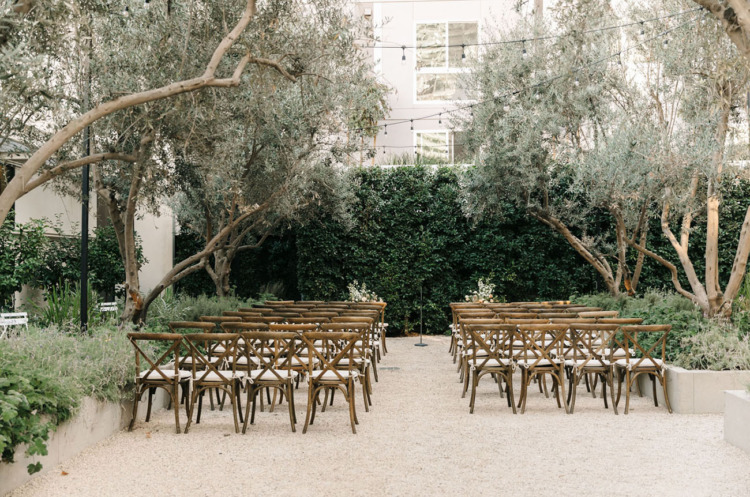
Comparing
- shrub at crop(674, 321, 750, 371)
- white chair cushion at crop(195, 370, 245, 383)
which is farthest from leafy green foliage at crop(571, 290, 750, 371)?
white chair cushion at crop(195, 370, 245, 383)

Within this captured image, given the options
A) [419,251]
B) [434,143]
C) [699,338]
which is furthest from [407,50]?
[699,338]

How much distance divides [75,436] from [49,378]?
2.22ft

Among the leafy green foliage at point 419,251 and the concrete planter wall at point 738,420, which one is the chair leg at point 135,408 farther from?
the leafy green foliage at point 419,251

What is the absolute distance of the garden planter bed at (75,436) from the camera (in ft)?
15.2

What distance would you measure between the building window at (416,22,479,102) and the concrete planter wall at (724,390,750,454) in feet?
51.1

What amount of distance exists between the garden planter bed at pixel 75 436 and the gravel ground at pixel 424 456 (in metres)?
0.09

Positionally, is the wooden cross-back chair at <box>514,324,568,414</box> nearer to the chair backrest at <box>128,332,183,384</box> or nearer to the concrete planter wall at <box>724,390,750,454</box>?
the concrete planter wall at <box>724,390,750,454</box>

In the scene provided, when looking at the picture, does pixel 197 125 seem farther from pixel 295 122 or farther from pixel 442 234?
pixel 442 234

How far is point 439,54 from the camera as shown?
67.7 feet

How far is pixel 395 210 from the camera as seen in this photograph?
1552 cm

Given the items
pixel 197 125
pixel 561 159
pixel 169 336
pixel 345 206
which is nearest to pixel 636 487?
pixel 169 336

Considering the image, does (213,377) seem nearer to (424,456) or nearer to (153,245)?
(424,456)

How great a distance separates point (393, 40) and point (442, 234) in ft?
26.6

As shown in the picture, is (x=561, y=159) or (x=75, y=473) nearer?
(x=75, y=473)
